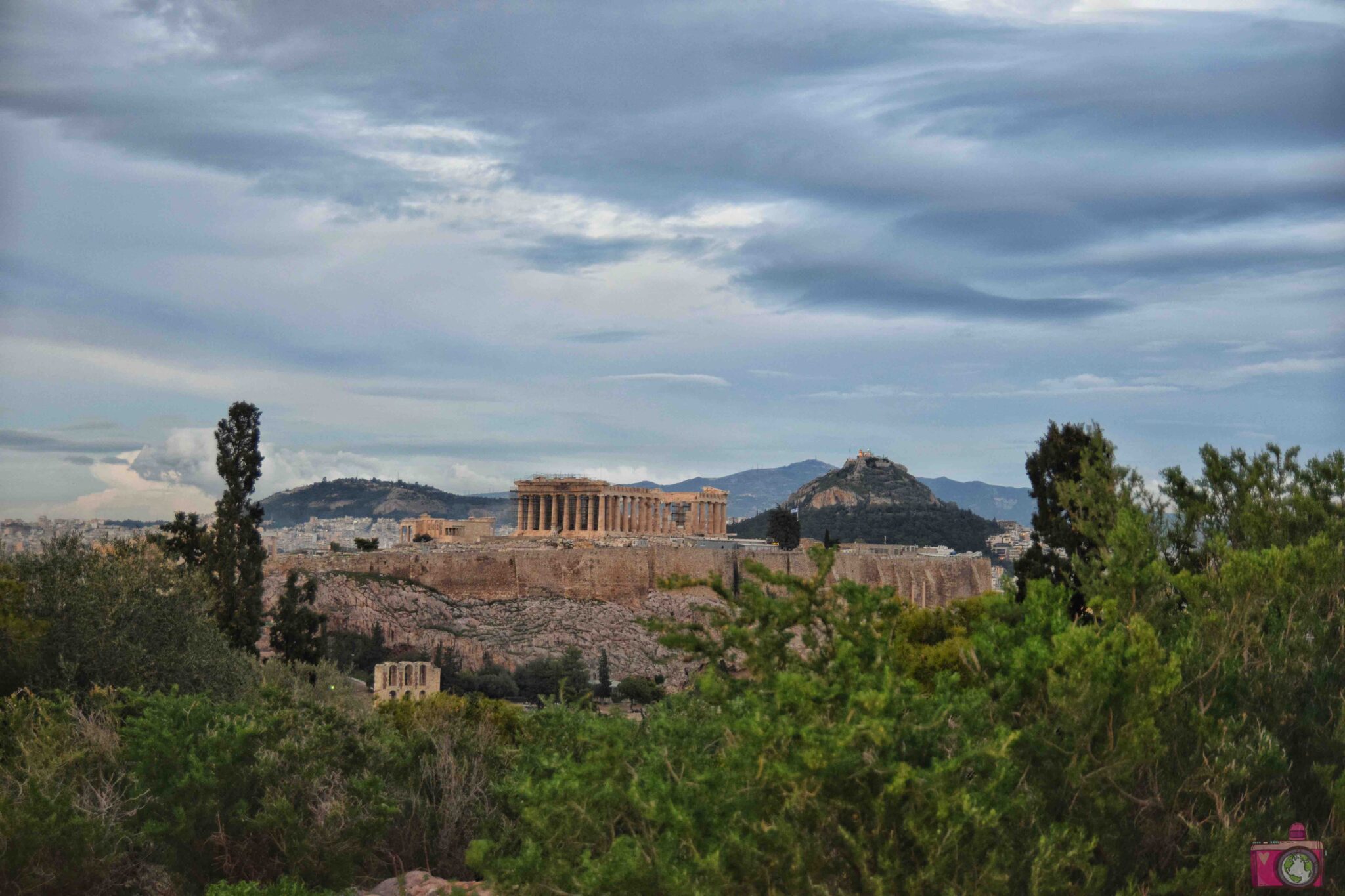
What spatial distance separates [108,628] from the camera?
16.9 m

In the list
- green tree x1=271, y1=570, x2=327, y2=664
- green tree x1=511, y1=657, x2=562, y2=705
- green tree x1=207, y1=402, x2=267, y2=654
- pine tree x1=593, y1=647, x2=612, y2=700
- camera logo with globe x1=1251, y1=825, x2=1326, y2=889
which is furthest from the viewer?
pine tree x1=593, y1=647, x2=612, y2=700

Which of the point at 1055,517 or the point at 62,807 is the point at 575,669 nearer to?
the point at 1055,517

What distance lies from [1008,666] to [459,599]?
47876 mm

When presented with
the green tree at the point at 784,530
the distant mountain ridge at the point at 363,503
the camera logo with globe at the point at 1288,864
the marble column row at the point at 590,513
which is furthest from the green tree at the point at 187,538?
the distant mountain ridge at the point at 363,503

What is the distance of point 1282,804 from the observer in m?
8.02

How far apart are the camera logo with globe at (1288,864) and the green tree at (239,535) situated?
20.1 metres

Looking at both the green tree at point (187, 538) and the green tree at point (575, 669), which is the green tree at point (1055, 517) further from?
the green tree at point (575, 669)

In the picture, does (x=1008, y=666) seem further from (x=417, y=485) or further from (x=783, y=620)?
(x=417, y=485)

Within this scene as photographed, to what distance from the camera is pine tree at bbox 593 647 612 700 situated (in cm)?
4244

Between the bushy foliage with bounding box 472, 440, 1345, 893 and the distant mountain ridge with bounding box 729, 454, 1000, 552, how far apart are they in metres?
87.5

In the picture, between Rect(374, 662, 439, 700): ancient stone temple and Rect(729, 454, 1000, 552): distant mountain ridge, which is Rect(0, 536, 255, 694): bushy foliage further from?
Rect(729, 454, 1000, 552): distant mountain ridge

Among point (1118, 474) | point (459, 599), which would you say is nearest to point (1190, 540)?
point (1118, 474)

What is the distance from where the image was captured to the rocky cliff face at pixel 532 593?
155 feet

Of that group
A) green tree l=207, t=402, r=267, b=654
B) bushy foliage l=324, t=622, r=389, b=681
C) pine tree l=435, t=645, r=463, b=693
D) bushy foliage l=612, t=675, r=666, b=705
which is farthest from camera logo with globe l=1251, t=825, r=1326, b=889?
bushy foliage l=324, t=622, r=389, b=681
